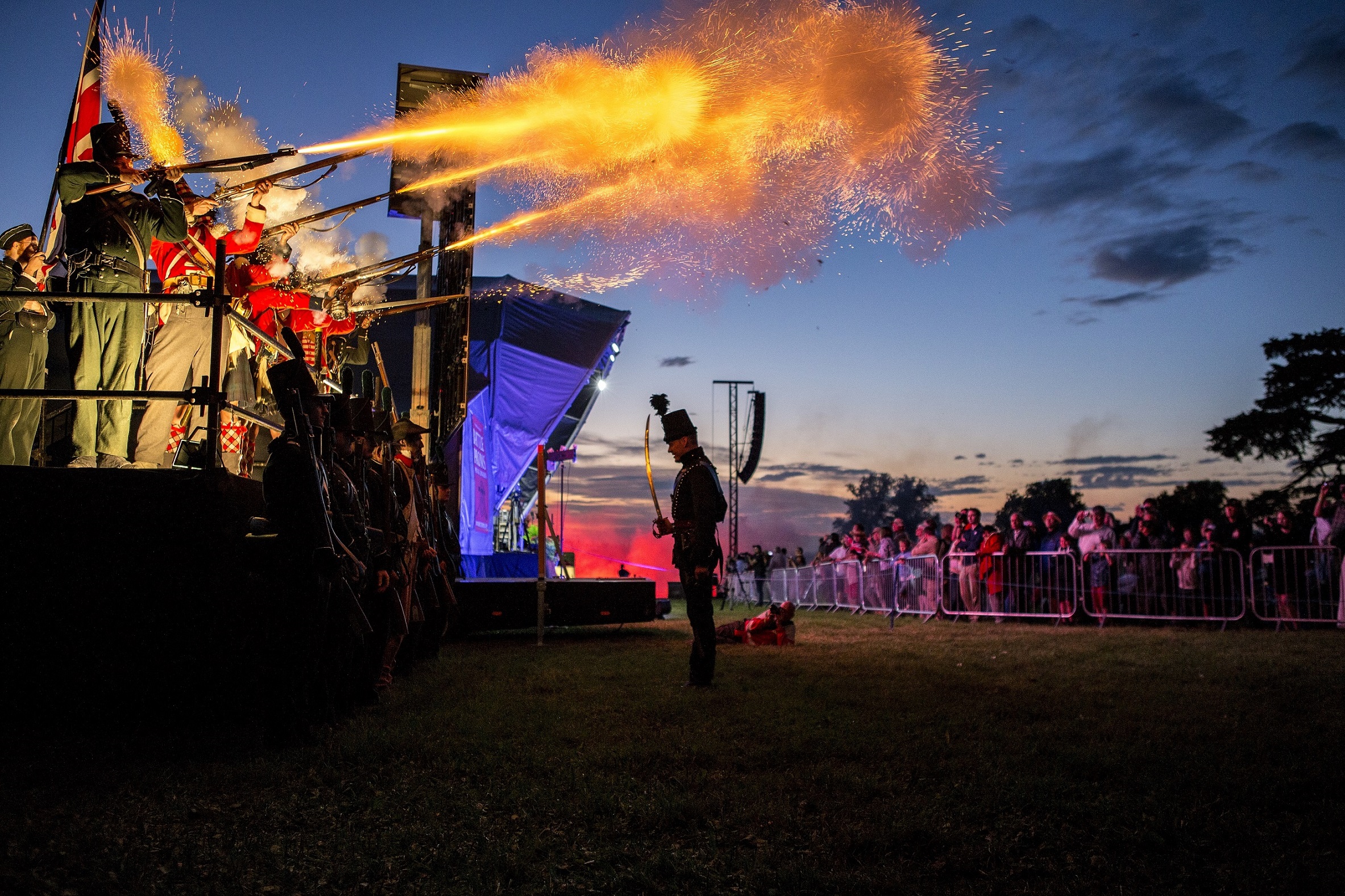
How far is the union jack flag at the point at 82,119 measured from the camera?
7.30m

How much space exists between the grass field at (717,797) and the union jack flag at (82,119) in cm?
462

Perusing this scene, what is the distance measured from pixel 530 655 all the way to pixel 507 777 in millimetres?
5817

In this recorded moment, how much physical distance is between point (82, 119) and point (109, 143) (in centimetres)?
108

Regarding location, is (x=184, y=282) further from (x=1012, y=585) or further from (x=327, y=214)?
(x=1012, y=585)

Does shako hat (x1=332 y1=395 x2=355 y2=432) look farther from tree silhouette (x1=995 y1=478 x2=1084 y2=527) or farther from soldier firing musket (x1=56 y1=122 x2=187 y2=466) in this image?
tree silhouette (x1=995 y1=478 x2=1084 y2=527)

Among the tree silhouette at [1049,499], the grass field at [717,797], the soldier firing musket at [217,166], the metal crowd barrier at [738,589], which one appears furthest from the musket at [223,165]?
the tree silhouette at [1049,499]

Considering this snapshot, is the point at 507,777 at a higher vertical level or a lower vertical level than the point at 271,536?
lower

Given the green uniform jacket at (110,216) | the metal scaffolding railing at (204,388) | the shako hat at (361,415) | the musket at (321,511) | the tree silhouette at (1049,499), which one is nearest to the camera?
the metal scaffolding railing at (204,388)

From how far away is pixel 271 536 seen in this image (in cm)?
521

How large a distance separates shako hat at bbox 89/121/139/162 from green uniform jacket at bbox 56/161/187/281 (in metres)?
0.31

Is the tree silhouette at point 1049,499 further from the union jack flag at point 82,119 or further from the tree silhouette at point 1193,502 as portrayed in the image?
the union jack flag at point 82,119

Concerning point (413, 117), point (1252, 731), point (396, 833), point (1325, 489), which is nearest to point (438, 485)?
point (413, 117)

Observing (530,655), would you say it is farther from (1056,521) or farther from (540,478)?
(1056,521)

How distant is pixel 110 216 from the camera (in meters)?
6.37
